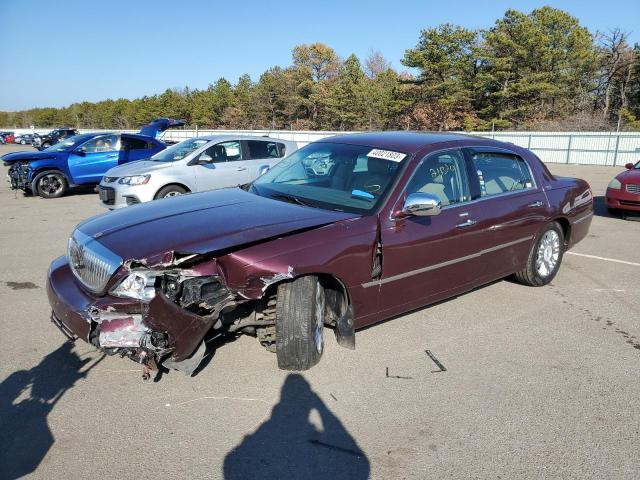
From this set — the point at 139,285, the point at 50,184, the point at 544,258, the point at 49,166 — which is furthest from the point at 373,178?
the point at 50,184

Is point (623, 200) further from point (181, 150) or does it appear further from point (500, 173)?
point (181, 150)

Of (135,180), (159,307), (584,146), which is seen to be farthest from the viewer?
(584,146)

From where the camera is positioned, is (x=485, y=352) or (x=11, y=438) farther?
(x=485, y=352)

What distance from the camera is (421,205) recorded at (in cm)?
391

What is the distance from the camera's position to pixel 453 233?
4.36 m

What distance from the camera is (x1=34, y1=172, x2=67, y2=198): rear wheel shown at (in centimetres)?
1315

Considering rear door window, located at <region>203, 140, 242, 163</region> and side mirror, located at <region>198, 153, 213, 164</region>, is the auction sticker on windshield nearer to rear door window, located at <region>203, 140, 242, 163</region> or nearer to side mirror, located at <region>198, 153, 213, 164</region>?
side mirror, located at <region>198, 153, 213, 164</region>

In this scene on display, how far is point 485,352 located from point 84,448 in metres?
2.90

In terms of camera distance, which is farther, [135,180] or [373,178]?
[135,180]

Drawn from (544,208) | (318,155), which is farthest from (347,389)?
(544,208)

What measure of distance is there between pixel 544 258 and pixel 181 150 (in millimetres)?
7308

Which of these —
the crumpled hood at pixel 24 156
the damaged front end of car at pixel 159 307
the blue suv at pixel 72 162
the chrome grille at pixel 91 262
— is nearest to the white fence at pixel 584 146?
the blue suv at pixel 72 162

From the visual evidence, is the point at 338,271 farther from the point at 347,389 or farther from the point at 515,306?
the point at 515,306

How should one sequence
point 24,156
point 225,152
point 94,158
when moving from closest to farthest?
1. point 225,152
2. point 24,156
3. point 94,158
